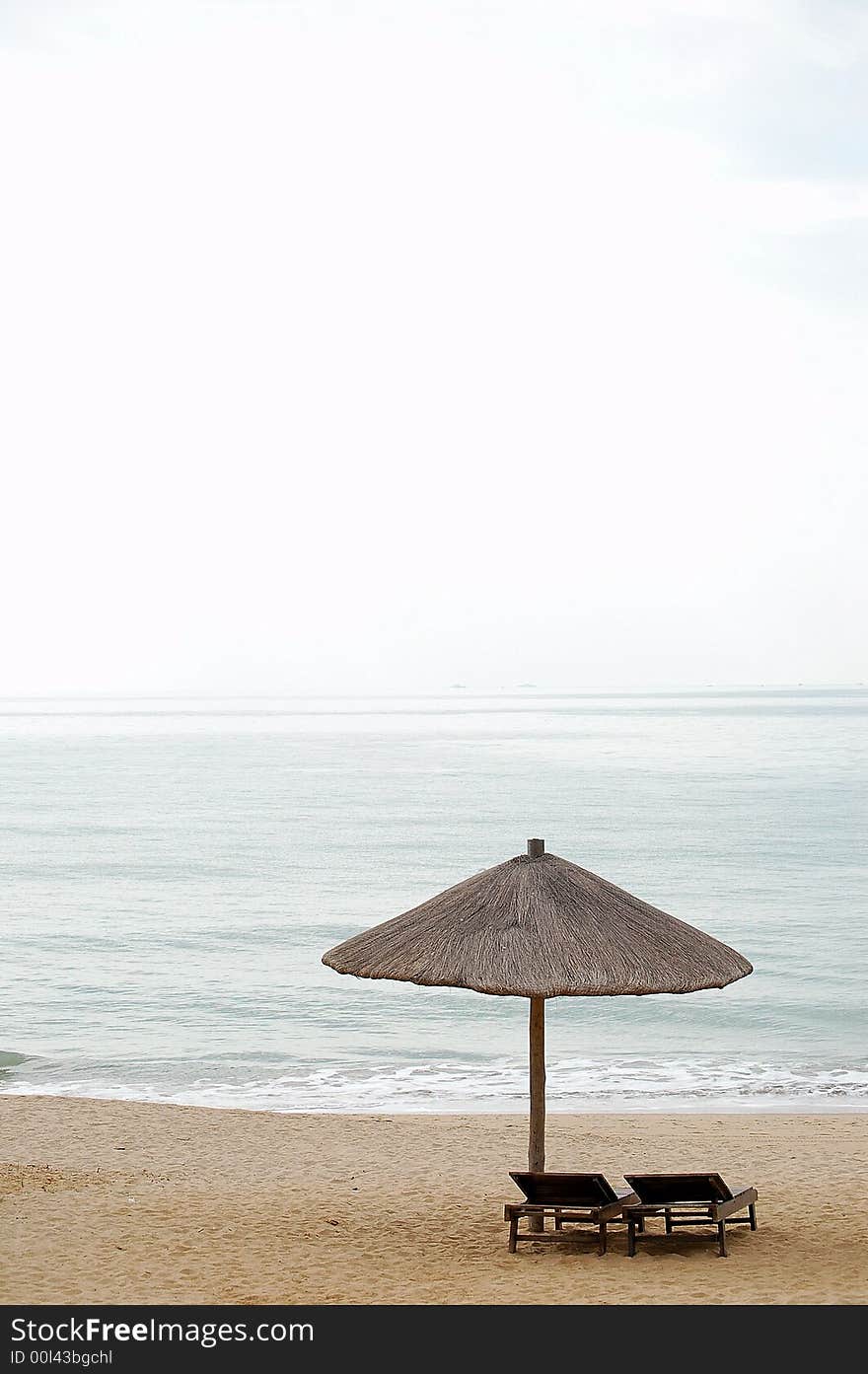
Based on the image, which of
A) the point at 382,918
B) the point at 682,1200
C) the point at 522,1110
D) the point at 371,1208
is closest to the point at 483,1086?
the point at 522,1110

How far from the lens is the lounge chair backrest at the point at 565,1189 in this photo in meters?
7.69

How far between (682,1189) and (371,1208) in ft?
8.00

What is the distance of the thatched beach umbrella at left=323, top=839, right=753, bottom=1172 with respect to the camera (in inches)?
290

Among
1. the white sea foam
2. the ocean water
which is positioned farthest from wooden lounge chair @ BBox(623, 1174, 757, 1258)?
the ocean water

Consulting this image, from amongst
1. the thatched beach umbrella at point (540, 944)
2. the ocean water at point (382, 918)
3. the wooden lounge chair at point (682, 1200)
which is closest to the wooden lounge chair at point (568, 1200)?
the wooden lounge chair at point (682, 1200)

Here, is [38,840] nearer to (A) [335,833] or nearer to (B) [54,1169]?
(A) [335,833]

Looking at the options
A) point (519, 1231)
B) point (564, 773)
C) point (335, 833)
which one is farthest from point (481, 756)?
point (519, 1231)

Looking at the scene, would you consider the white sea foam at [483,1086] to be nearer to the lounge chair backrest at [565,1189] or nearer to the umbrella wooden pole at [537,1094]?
the umbrella wooden pole at [537,1094]

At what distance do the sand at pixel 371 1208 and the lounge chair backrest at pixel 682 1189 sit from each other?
30cm

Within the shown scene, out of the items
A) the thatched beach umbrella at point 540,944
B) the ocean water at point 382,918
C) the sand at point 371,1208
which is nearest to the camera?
the sand at point 371,1208

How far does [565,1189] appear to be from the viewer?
7.75 meters

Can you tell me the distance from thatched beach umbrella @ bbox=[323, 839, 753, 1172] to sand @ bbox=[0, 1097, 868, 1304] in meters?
1.28

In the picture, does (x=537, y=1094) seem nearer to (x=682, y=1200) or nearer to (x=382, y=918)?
(x=682, y=1200)

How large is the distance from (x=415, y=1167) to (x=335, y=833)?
4029 centimetres
